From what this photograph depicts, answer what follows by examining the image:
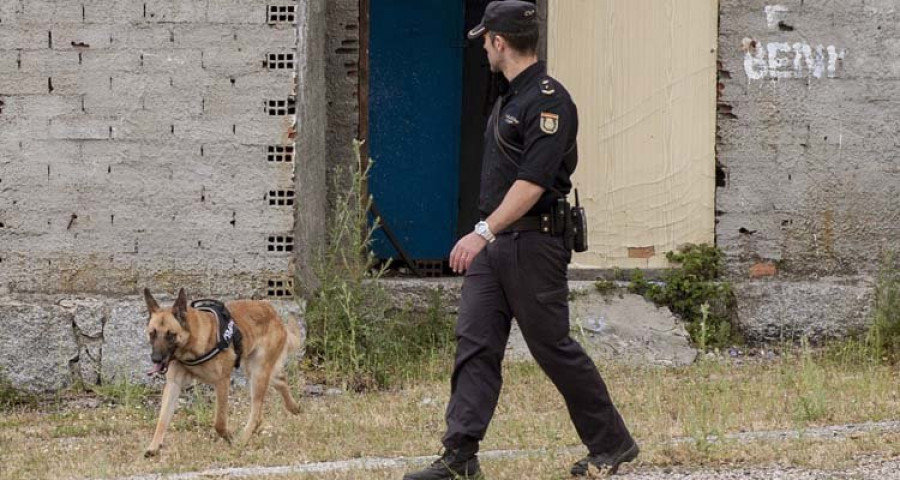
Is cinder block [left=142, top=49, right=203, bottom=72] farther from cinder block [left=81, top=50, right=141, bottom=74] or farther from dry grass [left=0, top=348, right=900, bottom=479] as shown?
dry grass [left=0, top=348, right=900, bottom=479]

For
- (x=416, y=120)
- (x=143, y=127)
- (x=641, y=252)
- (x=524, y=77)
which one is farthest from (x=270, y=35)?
(x=524, y=77)

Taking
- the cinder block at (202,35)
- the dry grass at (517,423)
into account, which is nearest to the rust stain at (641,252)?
the dry grass at (517,423)

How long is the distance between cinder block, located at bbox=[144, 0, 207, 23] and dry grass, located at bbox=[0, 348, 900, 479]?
7.47ft

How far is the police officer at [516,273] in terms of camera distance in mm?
6223

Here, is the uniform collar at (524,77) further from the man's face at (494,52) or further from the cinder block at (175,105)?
the cinder block at (175,105)

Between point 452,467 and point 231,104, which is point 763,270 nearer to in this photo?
point 231,104

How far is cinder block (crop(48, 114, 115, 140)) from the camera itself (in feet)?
31.6

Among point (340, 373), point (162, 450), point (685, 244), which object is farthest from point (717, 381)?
point (162, 450)

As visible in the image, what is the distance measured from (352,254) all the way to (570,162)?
3779mm

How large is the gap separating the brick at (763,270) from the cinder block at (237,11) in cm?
369

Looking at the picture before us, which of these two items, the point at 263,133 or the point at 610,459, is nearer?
the point at 610,459

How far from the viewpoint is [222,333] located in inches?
304

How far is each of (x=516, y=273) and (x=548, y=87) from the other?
0.74 m

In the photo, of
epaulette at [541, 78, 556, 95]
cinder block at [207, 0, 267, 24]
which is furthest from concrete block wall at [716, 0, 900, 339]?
epaulette at [541, 78, 556, 95]
